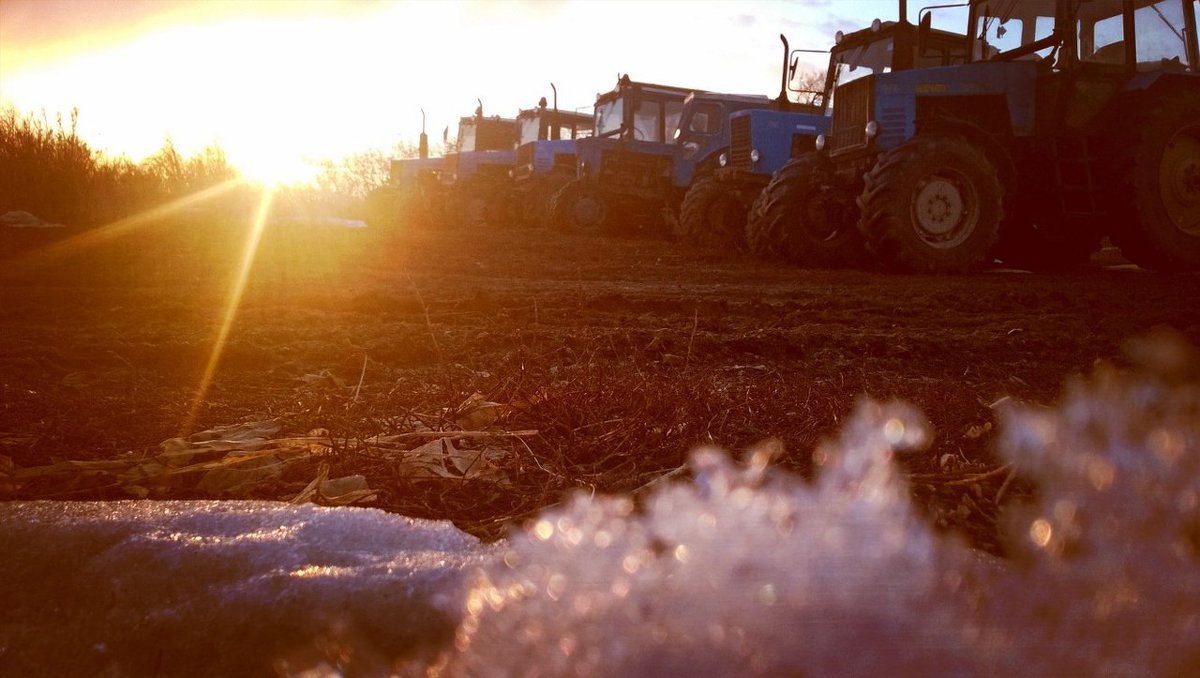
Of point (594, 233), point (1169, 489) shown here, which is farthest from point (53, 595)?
point (594, 233)

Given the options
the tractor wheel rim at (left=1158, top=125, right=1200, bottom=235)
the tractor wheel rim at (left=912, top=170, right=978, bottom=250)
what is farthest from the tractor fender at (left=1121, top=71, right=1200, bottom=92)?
the tractor wheel rim at (left=912, top=170, right=978, bottom=250)

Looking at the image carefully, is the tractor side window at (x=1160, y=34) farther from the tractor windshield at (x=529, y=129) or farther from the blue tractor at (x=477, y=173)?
the tractor windshield at (x=529, y=129)

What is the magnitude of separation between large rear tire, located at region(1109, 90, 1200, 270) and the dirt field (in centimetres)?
43

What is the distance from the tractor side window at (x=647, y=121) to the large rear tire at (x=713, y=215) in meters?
4.47

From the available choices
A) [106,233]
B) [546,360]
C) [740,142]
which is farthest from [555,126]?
[546,360]

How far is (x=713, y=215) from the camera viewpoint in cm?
1455

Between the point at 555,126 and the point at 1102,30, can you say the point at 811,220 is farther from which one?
the point at 555,126

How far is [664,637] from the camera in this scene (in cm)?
121

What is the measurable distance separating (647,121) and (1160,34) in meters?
10.2

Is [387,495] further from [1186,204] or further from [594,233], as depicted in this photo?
[594,233]

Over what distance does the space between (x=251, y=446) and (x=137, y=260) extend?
8.32m

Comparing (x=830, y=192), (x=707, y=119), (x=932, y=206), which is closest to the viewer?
(x=932, y=206)

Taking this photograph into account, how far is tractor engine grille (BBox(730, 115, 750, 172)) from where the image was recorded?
14492mm

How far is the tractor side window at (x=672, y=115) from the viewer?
18891mm
